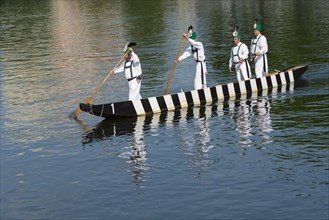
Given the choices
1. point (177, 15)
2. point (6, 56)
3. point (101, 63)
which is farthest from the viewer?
point (177, 15)

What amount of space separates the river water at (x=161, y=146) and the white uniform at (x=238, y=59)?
69.6 inches

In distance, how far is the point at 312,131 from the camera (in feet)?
89.0

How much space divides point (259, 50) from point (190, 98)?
5.39 m

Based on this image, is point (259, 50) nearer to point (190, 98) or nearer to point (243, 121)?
point (190, 98)

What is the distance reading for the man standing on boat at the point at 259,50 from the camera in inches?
1410

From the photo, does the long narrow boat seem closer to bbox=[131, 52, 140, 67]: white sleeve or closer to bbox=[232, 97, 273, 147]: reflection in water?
bbox=[232, 97, 273, 147]: reflection in water

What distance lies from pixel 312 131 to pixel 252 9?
58565mm

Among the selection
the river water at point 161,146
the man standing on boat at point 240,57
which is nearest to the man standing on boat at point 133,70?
the river water at point 161,146

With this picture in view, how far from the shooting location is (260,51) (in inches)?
1410

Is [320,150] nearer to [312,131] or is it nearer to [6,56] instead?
[312,131]

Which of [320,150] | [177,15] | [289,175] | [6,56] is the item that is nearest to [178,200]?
[289,175]

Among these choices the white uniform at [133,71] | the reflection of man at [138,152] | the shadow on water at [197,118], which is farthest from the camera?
the white uniform at [133,71]

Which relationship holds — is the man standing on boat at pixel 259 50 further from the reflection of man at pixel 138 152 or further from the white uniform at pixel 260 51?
the reflection of man at pixel 138 152

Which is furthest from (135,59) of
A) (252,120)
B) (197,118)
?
(252,120)
